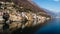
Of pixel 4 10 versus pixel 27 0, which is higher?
pixel 27 0

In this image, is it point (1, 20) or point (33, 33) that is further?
point (1, 20)

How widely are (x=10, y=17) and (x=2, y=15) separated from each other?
9.29ft

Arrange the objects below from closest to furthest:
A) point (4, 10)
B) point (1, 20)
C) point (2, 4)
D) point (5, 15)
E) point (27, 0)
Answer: point (1, 20)
point (5, 15)
point (4, 10)
point (2, 4)
point (27, 0)

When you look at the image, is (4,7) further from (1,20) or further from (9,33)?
(9,33)

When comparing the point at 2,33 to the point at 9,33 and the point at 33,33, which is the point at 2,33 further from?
the point at 33,33

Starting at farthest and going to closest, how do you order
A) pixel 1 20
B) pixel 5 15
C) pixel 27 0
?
pixel 27 0
pixel 5 15
pixel 1 20

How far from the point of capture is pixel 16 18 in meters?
59.5

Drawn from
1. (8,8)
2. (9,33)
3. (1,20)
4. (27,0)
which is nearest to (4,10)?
(8,8)

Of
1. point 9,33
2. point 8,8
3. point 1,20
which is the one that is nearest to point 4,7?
point 8,8

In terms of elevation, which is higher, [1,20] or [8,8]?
[8,8]

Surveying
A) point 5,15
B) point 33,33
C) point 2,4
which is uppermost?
point 2,4

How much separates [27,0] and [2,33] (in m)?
93.5

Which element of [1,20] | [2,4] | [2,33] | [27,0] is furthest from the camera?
[27,0]

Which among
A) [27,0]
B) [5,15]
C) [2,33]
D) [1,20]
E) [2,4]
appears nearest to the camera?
[2,33]
